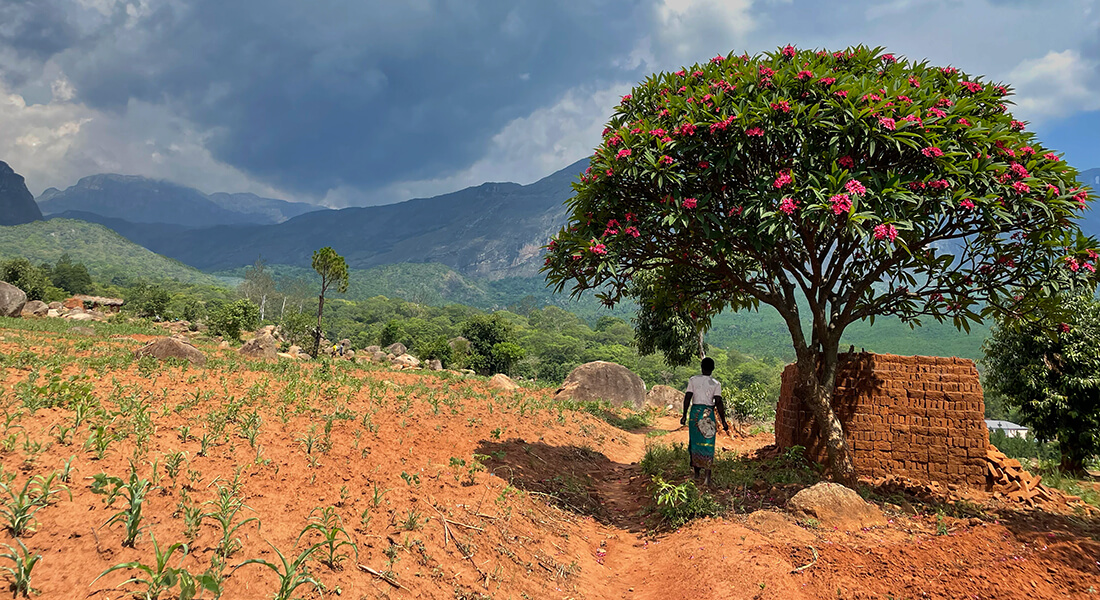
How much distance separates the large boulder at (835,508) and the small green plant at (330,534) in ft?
20.2

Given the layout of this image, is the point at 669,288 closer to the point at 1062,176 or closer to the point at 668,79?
the point at 668,79

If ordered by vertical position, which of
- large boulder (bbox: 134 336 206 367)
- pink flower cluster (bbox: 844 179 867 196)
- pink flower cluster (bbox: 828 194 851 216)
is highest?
pink flower cluster (bbox: 844 179 867 196)

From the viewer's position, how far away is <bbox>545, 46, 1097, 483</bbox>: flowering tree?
665cm

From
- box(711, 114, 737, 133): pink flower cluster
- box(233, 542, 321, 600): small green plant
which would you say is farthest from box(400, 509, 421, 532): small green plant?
box(711, 114, 737, 133): pink flower cluster

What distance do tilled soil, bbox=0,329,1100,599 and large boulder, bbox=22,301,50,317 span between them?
31385 millimetres

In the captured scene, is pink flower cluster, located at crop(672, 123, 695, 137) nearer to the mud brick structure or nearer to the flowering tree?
the flowering tree

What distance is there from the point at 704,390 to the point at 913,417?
427 cm

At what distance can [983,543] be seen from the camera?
18.2ft

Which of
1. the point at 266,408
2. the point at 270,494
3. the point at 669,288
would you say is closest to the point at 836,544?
the point at 669,288

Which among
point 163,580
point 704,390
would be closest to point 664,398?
point 704,390

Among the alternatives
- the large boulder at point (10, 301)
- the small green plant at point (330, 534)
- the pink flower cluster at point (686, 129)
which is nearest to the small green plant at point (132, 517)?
the small green plant at point (330, 534)

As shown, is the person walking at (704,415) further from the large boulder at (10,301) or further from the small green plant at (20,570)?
the large boulder at (10,301)

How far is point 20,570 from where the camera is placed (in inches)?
124

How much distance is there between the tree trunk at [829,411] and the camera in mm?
8727
